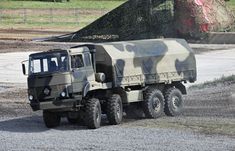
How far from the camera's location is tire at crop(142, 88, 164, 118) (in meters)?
20.2

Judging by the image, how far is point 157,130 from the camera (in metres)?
18.0

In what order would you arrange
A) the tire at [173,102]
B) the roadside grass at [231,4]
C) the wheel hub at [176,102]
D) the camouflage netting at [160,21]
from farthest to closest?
the roadside grass at [231,4]
the camouflage netting at [160,21]
the wheel hub at [176,102]
the tire at [173,102]

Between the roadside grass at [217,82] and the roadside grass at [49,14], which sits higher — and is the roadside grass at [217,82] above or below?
below

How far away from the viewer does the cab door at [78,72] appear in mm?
18375

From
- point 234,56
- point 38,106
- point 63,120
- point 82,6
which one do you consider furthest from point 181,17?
point 82,6

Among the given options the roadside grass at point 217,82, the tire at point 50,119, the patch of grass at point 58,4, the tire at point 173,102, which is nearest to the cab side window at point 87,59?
the tire at point 50,119

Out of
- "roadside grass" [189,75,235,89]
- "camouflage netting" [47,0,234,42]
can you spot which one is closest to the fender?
"roadside grass" [189,75,235,89]

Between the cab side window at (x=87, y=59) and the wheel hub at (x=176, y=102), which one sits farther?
the wheel hub at (x=176, y=102)

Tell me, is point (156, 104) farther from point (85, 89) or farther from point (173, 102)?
point (85, 89)

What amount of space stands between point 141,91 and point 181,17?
28.5 meters

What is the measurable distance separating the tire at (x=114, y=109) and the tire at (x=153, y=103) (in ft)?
3.85

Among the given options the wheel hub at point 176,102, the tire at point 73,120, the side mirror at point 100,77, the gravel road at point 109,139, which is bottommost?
the gravel road at point 109,139

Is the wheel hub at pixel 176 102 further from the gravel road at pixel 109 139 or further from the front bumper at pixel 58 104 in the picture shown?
the front bumper at pixel 58 104

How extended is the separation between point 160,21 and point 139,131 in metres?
31.6
